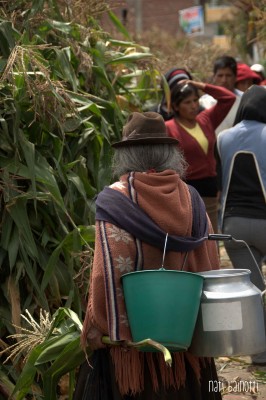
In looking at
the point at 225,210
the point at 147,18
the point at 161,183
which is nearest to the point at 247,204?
the point at 225,210

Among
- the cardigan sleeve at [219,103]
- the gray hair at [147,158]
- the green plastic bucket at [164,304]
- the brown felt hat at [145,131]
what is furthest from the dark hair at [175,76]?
the green plastic bucket at [164,304]

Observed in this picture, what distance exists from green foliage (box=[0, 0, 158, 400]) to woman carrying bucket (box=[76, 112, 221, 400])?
0.64m

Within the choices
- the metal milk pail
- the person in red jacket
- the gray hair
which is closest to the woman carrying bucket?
the gray hair

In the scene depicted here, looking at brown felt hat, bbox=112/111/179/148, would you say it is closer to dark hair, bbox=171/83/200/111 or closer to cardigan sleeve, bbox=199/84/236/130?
dark hair, bbox=171/83/200/111

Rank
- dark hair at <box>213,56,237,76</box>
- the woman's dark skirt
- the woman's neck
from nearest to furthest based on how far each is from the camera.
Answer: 1. the woman's dark skirt
2. the woman's neck
3. dark hair at <box>213,56,237,76</box>

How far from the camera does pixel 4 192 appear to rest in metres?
5.18

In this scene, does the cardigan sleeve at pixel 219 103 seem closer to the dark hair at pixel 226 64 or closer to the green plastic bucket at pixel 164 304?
the dark hair at pixel 226 64

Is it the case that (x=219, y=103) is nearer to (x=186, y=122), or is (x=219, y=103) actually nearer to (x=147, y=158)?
(x=186, y=122)

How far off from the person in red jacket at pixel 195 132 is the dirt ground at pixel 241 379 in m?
1.53

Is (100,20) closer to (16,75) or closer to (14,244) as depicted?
(16,75)

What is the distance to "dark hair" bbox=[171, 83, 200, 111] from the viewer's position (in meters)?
7.51

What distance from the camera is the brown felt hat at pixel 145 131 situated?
406 cm

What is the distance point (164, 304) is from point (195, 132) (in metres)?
3.98

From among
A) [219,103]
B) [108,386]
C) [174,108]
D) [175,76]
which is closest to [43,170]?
[108,386]
